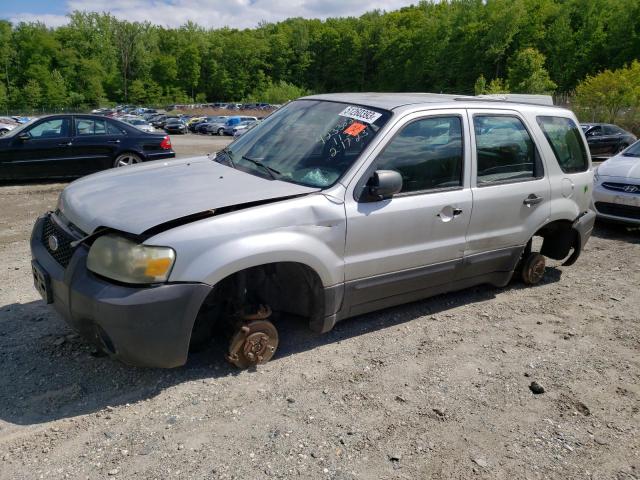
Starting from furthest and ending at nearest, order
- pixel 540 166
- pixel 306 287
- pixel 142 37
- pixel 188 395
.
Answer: pixel 142 37 < pixel 540 166 < pixel 306 287 < pixel 188 395

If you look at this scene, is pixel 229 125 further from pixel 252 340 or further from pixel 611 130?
pixel 252 340

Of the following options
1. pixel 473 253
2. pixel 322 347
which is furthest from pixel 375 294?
pixel 473 253

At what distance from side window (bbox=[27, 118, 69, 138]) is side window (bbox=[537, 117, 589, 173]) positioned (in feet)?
30.1

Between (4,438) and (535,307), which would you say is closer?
(4,438)

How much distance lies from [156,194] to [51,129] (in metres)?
8.54

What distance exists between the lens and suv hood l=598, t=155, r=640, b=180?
7.66 meters

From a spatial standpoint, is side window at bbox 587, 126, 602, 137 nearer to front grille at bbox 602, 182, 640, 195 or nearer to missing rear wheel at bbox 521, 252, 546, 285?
front grille at bbox 602, 182, 640, 195

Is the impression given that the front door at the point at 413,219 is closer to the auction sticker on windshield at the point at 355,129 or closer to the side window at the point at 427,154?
the side window at the point at 427,154

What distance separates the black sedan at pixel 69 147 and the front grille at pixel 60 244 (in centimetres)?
766

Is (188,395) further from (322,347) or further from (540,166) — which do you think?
(540,166)

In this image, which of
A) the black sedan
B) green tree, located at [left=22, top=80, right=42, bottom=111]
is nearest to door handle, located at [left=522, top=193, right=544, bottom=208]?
the black sedan

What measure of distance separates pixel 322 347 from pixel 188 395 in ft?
3.54

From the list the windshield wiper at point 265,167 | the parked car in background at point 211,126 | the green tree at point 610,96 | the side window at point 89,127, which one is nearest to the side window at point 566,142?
the windshield wiper at point 265,167

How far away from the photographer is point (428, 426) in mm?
3010
